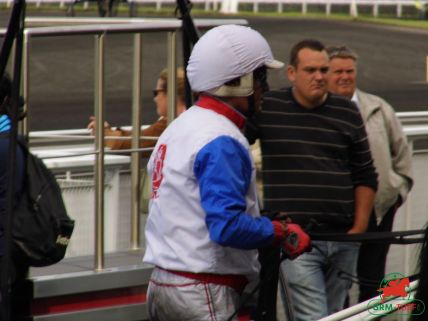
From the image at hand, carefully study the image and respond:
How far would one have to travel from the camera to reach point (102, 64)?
5645mm

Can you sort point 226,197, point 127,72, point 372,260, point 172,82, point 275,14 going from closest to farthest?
1. point 226,197
2. point 172,82
3. point 372,260
4. point 127,72
5. point 275,14

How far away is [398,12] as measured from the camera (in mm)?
33469

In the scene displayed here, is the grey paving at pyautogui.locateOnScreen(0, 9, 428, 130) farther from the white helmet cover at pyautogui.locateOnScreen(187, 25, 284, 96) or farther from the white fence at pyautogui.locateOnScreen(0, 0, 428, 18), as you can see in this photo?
the white helmet cover at pyautogui.locateOnScreen(187, 25, 284, 96)

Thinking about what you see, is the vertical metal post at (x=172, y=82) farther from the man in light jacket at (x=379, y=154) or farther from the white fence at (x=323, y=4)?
the white fence at (x=323, y=4)

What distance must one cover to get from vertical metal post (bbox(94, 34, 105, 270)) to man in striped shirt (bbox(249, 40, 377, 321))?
71 centimetres

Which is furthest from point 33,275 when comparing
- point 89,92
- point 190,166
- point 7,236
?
point 89,92

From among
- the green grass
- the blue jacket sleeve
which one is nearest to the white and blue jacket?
the blue jacket sleeve

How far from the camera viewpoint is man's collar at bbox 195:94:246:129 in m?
4.26

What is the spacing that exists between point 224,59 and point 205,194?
0.49m

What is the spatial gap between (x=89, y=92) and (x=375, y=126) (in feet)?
44.0

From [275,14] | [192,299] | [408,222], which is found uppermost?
[192,299]

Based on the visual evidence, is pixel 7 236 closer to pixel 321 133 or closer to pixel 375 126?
pixel 321 133

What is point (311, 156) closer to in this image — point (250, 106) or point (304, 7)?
point (250, 106)

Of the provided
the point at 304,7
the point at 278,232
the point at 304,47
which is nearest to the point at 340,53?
the point at 304,47
